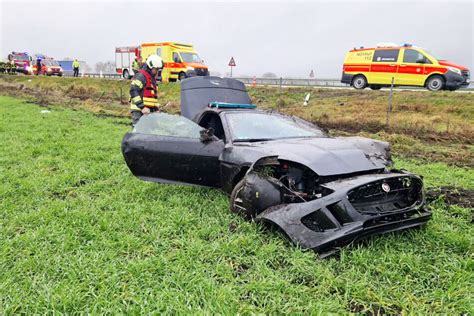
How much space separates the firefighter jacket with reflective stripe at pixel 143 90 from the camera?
6.38m

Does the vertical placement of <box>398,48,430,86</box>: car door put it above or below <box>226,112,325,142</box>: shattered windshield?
above

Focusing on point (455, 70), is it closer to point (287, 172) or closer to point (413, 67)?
point (413, 67)

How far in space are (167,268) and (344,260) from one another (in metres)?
1.36

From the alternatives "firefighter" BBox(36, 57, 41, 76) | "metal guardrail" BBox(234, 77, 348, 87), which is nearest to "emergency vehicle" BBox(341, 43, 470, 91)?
"metal guardrail" BBox(234, 77, 348, 87)

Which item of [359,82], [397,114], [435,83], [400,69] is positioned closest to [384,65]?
[400,69]

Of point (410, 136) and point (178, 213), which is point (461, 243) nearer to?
point (178, 213)

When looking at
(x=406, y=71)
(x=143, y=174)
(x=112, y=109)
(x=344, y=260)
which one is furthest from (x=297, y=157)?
(x=112, y=109)

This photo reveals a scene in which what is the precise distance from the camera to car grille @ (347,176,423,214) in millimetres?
2965

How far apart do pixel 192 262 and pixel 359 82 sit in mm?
13546

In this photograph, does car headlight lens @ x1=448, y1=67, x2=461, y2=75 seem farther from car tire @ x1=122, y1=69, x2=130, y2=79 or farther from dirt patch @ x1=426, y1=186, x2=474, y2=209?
car tire @ x1=122, y1=69, x2=130, y2=79

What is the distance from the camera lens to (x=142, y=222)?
3.62m

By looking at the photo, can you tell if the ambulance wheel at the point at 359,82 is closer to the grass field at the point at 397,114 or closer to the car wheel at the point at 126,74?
the grass field at the point at 397,114

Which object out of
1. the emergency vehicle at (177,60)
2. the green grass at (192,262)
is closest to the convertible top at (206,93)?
the green grass at (192,262)

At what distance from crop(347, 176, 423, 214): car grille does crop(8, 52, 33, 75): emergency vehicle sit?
34.3 meters
